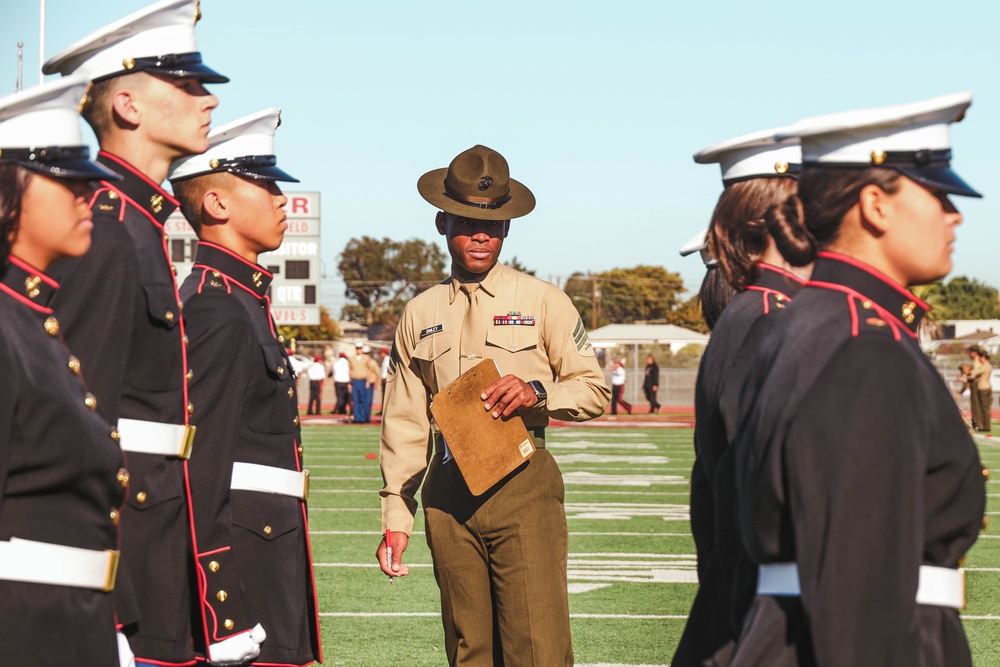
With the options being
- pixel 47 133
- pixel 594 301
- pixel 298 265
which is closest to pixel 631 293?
pixel 594 301

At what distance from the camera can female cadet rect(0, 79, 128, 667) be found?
265 centimetres

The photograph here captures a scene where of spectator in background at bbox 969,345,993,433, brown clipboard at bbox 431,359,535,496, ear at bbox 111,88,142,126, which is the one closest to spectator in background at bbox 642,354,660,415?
spectator in background at bbox 969,345,993,433

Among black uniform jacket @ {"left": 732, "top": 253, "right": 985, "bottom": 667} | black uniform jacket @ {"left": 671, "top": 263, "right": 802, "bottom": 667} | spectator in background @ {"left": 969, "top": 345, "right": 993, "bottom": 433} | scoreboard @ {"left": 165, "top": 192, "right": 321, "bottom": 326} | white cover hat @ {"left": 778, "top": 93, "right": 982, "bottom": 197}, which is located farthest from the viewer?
scoreboard @ {"left": 165, "top": 192, "right": 321, "bottom": 326}

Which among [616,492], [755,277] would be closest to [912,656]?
[755,277]

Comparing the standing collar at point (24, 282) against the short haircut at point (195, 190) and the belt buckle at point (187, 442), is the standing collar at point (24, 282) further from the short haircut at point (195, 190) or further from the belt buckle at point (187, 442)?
the short haircut at point (195, 190)

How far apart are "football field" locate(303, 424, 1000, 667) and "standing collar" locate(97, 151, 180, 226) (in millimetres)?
3932

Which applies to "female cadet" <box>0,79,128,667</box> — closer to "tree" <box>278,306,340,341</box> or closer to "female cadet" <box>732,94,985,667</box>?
"female cadet" <box>732,94,985,667</box>

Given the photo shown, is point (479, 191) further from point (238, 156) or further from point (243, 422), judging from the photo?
point (243, 422)

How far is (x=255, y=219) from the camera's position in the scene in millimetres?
4617

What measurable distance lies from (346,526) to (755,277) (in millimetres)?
9482

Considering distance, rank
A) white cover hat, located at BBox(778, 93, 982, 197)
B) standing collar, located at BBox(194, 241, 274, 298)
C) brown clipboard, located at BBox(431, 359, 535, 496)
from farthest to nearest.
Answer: brown clipboard, located at BBox(431, 359, 535, 496), standing collar, located at BBox(194, 241, 274, 298), white cover hat, located at BBox(778, 93, 982, 197)

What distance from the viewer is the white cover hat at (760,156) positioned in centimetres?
380

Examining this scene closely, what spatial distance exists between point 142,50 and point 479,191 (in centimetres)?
179

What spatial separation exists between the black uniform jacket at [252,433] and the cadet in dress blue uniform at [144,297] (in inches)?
6.3
